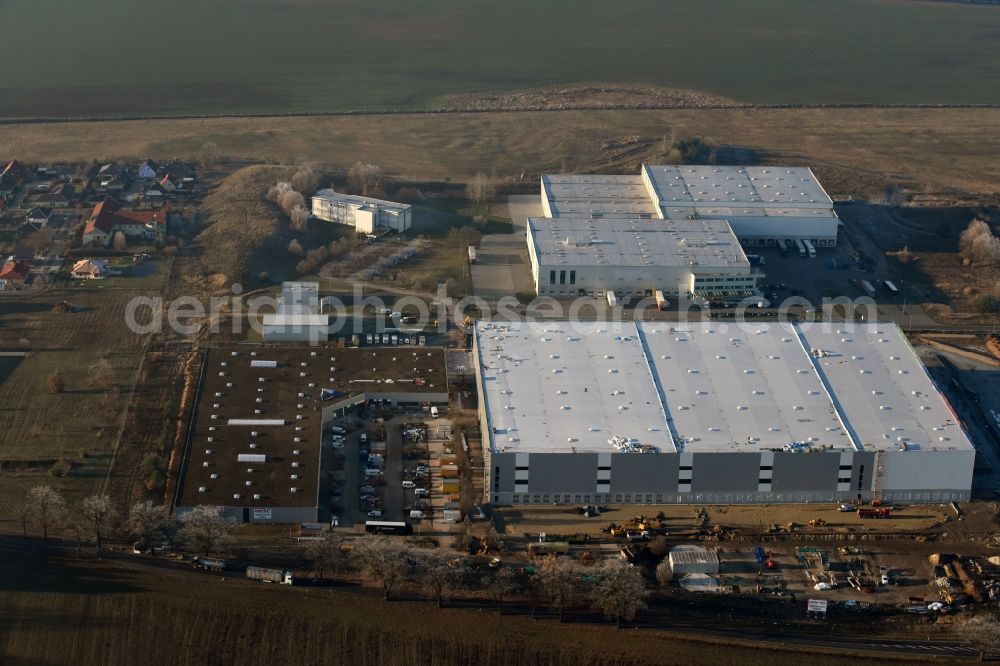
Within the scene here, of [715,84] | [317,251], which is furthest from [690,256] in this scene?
[715,84]

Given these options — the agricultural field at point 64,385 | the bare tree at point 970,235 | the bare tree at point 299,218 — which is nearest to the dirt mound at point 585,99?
the bare tree at point 299,218

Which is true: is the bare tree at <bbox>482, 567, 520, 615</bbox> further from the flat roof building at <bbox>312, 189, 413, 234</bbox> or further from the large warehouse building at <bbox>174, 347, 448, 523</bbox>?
the flat roof building at <bbox>312, 189, 413, 234</bbox>

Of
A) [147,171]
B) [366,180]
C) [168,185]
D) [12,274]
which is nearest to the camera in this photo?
[12,274]

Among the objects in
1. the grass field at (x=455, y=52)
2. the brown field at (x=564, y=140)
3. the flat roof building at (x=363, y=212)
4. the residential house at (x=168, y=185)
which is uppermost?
the grass field at (x=455, y=52)

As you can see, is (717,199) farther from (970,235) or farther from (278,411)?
(278,411)

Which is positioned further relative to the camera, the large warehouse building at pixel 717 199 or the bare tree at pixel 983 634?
the large warehouse building at pixel 717 199

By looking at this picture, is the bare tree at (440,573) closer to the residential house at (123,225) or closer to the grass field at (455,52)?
the residential house at (123,225)

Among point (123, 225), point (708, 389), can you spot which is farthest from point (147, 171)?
point (708, 389)
